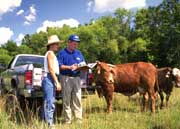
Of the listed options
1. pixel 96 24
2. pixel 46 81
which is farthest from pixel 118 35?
pixel 46 81

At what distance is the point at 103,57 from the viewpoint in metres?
80.6

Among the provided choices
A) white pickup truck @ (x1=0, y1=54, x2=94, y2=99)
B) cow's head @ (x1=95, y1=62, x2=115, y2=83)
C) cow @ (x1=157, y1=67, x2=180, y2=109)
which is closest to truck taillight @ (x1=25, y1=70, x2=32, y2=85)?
white pickup truck @ (x1=0, y1=54, x2=94, y2=99)

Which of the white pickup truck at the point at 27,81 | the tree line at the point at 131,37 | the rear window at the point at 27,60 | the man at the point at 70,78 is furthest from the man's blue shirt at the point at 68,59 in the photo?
the tree line at the point at 131,37

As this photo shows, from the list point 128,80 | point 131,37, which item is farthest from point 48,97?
point 131,37

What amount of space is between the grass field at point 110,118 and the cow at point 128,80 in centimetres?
57

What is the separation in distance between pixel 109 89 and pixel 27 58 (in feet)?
12.3

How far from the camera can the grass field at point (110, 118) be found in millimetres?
8508

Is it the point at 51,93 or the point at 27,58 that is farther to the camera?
the point at 27,58

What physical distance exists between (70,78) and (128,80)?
2996mm

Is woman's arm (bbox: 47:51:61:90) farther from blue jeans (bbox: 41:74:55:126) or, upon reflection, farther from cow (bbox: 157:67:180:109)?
cow (bbox: 157:67:180:109)

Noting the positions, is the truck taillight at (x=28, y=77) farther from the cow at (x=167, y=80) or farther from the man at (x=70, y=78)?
the cow at (x=167, y=80)

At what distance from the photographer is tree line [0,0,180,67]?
67.3 metres

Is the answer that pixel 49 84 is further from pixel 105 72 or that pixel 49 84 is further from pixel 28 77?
pixel 105 72

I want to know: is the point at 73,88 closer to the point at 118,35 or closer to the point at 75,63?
the point at 75,63
